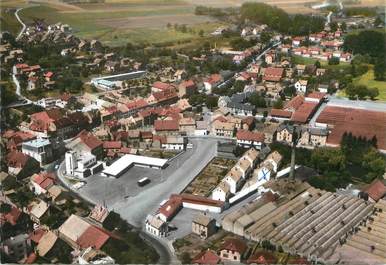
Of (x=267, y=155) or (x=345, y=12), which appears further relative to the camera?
(x=345, y=12)

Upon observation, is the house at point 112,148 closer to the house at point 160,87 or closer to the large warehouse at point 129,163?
the large warehouse at point 129,163

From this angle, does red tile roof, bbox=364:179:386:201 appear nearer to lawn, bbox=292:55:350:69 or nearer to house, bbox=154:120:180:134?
house, bbox=154:120:180:134

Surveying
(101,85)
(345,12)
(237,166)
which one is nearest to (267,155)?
(237,166)

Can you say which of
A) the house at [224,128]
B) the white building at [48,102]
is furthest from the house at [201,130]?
the white building at [48,102]

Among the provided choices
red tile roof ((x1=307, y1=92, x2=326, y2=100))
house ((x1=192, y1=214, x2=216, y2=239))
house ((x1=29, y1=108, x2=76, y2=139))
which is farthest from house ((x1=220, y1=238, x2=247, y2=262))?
red tile roof ((x1=307, y1=92, x2=326, y2=100))

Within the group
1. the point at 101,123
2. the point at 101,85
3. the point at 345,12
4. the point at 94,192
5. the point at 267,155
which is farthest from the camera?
the point at 345,12

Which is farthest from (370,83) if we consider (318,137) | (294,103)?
(318,137)

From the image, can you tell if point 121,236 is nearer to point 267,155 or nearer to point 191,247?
point 191,247
